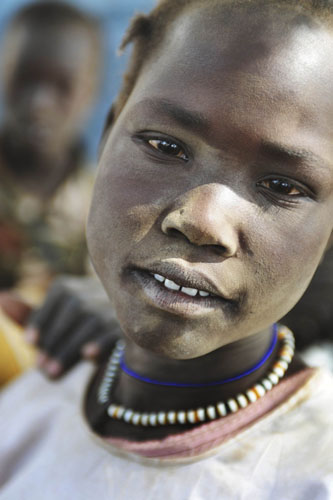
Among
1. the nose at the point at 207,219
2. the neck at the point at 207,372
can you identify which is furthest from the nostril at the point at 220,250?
the neck at the point at 207,372

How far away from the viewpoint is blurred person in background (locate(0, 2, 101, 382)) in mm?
2514

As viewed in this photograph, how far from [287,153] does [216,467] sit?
461 millimetres

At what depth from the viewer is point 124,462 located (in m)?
0.97

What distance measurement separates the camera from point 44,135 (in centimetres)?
277

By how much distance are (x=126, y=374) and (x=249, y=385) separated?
230mm

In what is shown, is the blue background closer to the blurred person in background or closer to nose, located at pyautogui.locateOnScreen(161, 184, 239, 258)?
the blurred person in background

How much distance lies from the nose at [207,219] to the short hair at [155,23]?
0.27 m

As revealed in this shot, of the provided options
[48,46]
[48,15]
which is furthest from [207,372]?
[48,15]

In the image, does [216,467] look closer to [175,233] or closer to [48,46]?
[175,233]

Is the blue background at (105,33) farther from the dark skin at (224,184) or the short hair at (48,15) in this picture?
the dark skin at (224,184)

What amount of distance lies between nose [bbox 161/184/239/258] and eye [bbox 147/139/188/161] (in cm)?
7

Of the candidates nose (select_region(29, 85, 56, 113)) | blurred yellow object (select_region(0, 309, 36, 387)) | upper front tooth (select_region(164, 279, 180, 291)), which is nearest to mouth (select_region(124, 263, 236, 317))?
upper front tooth (select_region(164, 279, 180, 291))

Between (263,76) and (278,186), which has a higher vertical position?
(263,76)

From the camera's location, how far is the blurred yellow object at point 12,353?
1440 mm
